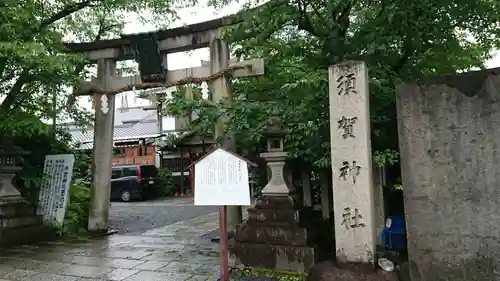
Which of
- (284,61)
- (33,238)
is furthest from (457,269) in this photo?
(33,238)

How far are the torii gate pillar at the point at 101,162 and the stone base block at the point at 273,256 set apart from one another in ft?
15.5

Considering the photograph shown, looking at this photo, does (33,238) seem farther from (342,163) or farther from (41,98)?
(342,163)

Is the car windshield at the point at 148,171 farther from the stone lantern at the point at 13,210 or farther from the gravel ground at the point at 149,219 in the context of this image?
the stone lantern at the point at 13,210

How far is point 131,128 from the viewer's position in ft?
90.4

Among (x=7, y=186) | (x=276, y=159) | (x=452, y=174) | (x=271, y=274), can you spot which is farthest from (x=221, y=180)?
(x=7, y=186)

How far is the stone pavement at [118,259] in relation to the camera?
218 inches

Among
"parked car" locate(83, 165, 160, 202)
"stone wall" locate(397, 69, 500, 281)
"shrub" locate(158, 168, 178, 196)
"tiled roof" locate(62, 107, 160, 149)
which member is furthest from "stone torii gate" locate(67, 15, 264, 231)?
"shrub" locate(158, 168, 178, 196)

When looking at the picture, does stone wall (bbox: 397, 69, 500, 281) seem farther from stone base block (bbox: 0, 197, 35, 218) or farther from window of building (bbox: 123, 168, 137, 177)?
window of building (bbox: 123, 168, 137, 177)

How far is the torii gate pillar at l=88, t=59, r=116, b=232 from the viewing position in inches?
360

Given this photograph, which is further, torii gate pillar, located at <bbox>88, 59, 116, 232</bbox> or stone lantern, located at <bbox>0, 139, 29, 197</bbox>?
torii gate pillar, located at <bbox>88, 59, 116, 232</bbox>

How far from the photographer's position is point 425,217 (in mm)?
4387

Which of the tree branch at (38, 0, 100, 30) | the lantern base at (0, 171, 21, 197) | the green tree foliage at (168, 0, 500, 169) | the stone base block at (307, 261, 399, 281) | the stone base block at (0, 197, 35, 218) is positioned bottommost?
the stone base block at (307, 261, 399, 281)

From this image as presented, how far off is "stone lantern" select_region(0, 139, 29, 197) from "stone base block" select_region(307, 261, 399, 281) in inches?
264

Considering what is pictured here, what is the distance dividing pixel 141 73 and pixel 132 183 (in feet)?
41.2
